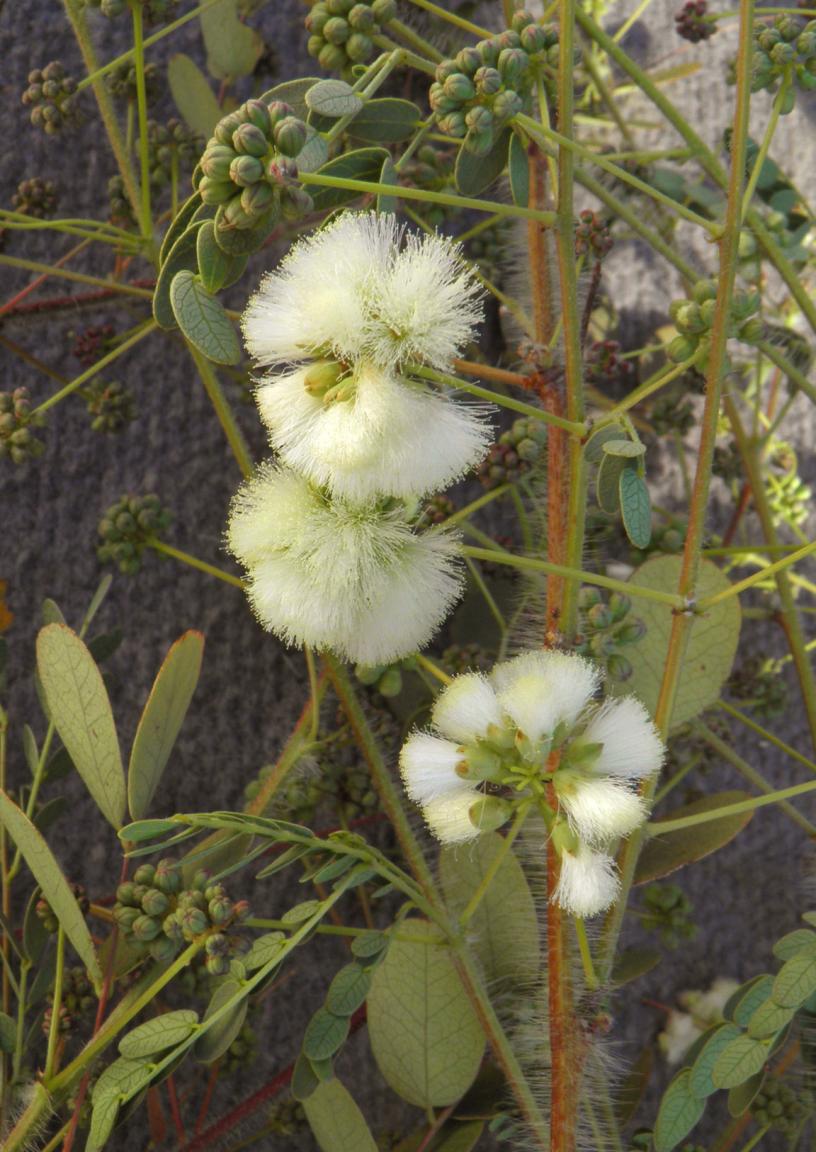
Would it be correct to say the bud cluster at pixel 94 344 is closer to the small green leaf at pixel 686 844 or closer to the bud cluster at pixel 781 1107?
the small green leaf at pixel 686 844

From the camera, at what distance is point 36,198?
0.78m

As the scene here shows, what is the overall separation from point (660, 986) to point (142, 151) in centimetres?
71

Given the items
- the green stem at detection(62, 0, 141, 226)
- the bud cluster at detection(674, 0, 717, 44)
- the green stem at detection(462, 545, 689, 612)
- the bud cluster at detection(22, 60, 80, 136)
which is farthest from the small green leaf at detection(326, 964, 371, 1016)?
the bud cluster at detection(674, 0, 717, 44)

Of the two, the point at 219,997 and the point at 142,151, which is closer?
the point at 219,997

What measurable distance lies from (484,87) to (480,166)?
63 millimetres

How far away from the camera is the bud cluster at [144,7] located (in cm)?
60

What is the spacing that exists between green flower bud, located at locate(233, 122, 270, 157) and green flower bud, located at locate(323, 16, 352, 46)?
190mm

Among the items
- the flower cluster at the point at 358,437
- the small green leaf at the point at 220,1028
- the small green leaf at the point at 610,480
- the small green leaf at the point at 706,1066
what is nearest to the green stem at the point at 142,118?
the flower cluster at the point at 358,437

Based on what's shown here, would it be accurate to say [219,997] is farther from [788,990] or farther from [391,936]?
→ [788,990]

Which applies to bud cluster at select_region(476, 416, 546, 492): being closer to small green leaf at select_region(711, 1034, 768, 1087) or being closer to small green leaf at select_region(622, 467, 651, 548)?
small green leaf at select_region(622, 467, 651, 548)

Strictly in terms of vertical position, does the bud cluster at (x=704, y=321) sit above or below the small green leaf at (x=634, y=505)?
above

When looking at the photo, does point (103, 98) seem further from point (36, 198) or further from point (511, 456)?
point (511, 456)

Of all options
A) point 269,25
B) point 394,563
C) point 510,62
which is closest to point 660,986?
point 394,563

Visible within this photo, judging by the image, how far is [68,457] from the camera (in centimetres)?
85
